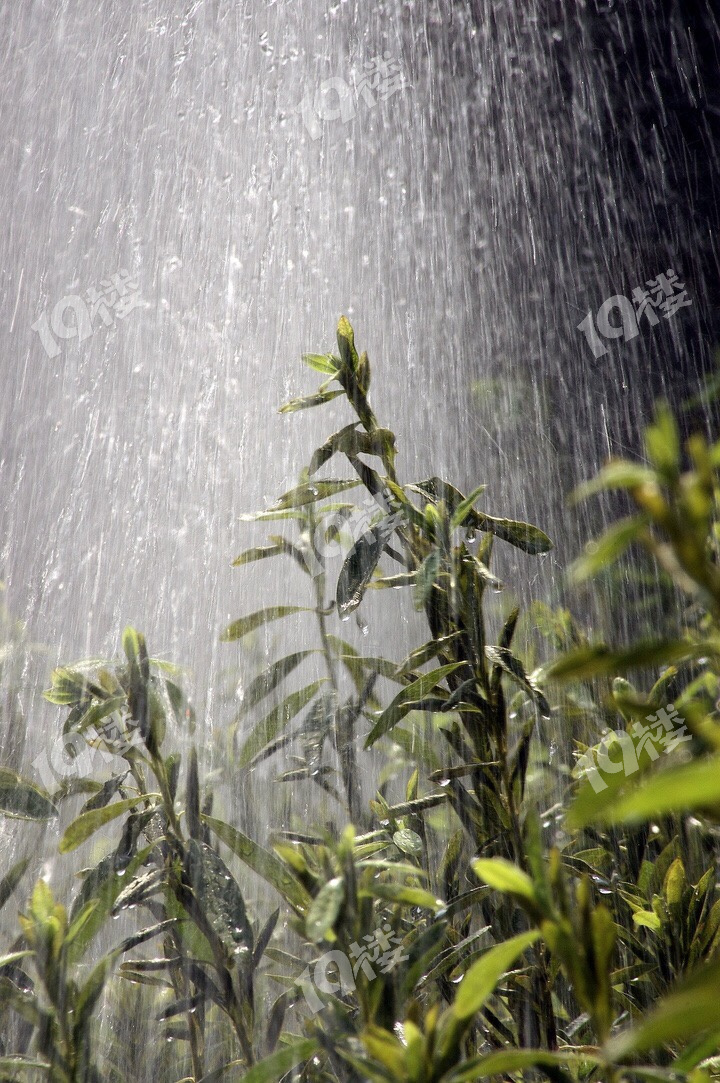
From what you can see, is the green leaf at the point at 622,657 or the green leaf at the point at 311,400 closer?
the green leaf at the point at 622,657

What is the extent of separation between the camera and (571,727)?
2.75 feet

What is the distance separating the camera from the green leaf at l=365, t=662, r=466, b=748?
0.51 meters

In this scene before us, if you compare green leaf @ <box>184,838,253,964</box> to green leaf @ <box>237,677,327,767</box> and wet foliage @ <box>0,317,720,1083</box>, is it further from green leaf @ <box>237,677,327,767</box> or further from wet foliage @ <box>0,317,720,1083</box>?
green leaf @ <box>237,677,327,767</box>

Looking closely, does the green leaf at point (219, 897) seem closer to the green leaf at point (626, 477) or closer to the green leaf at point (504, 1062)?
the green leaf at point (504, 1062)

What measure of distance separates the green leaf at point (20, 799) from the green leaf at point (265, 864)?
4.9 inches

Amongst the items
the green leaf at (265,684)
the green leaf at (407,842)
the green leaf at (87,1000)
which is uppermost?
the green leaf at (265,684)

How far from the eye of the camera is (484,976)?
0.30m

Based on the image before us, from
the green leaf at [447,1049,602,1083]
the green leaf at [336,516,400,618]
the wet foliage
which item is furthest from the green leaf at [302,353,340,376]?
the green leaf at [447,1049,602,1083]

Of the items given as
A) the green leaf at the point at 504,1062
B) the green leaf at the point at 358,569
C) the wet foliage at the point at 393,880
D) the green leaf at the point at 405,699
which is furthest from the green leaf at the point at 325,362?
the green leaf at the point at 504,1062

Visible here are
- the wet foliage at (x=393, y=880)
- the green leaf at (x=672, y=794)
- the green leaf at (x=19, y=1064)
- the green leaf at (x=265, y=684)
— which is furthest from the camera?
the green leaf at (x=265, y=684)

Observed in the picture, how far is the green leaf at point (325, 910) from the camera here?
1.07 feet

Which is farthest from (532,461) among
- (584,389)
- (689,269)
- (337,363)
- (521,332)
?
(337,363)

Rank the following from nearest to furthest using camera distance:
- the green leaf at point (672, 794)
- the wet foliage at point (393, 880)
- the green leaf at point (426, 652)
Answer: the green leaf at point (672, 794), the wet foliage at point (393, 880), the green leaf at point (426, 652)

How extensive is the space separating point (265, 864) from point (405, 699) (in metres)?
0.14
